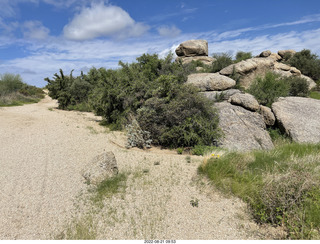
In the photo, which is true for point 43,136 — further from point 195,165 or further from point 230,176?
point 230,176

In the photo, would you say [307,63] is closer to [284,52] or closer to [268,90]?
[284,52]

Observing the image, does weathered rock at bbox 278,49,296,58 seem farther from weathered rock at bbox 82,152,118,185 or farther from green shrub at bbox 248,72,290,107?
weathered rock at bbox 82,152,118,185

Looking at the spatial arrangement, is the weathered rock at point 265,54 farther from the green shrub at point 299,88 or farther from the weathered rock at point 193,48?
the green shrub at point 299,88

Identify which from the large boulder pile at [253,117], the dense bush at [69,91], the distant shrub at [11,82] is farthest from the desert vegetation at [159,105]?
the distant shrub at [11,82]

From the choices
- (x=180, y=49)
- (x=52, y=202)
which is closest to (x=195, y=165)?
(x=52, y=202)

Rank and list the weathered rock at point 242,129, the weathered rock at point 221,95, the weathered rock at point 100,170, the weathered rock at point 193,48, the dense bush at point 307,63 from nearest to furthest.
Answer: the weathered rock at point 100,170, the weathered rock at point 242,129, the weathered rock at point 221,95, the dense bush at point 307,63, the weathered rock at point 193,48

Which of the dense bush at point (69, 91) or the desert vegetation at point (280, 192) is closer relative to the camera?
the desert vegetation at point (280, 192)

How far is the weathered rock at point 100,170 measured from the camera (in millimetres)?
5023

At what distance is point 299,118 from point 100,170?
9.64 meters

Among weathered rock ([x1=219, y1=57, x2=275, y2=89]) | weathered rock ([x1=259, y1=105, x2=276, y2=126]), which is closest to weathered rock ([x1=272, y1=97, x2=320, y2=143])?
weathered rock ([x1=259, y1=105, x2=276, y2=126])

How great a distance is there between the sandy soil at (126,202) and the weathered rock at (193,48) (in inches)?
896

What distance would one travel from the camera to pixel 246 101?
33.7ft

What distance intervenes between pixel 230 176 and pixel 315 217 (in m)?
1.85

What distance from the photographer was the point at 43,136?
8805 millimetres
